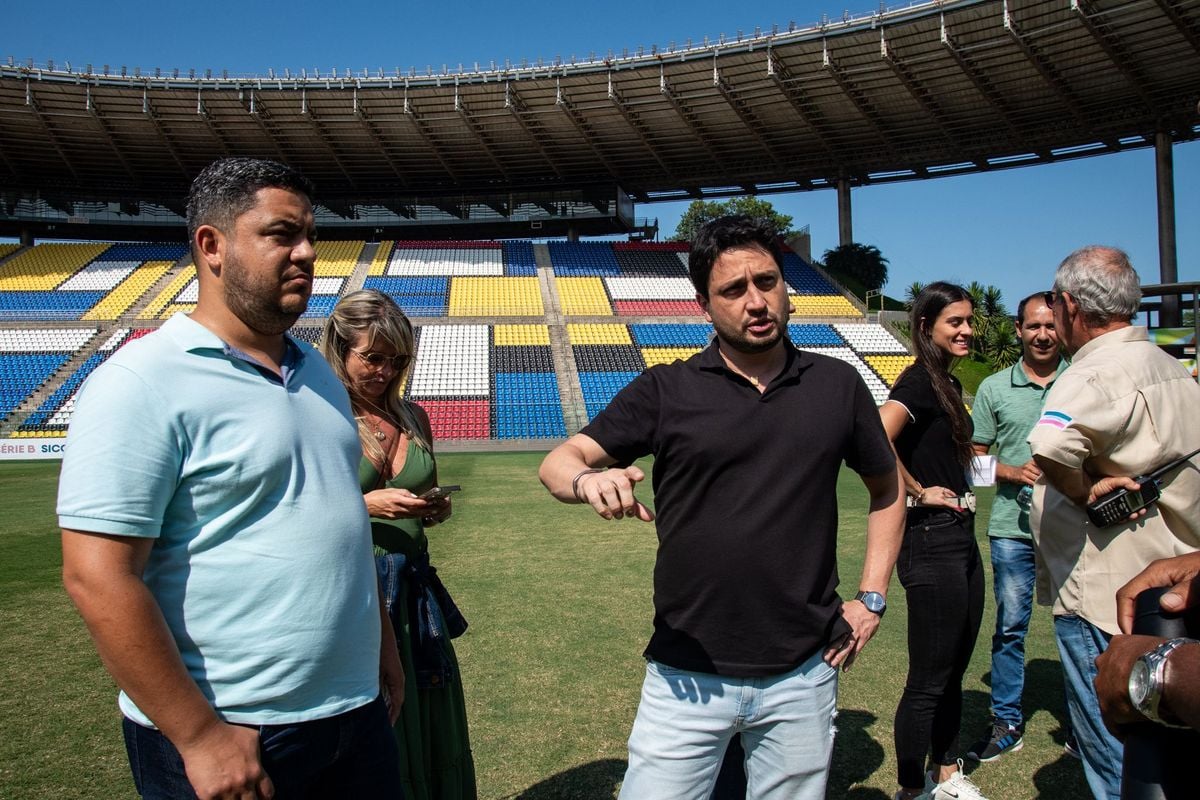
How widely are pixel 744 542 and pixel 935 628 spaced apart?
4.92 ft

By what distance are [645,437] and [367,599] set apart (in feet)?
2.77

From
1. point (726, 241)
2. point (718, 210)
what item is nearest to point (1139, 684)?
point (726, 241)

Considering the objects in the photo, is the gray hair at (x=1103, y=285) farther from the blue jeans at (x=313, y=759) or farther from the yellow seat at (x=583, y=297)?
the yellow seat at (x=583, y=297)

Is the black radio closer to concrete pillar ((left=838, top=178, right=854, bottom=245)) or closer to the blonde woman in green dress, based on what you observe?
the blonde woman in green dress

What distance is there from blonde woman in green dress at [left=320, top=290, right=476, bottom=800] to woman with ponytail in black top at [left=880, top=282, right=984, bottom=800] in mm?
1755

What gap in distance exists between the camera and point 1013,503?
3.92 meters

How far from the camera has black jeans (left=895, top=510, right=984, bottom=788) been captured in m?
3.03

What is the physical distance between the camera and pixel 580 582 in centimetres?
678

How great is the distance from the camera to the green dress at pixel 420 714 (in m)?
2.52

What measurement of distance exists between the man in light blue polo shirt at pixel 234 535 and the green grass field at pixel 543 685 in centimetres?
184

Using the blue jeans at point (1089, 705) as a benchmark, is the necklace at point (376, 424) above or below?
above

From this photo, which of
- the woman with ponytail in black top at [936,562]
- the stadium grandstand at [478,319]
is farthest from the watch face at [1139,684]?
the stadium grandstand at [478,319]

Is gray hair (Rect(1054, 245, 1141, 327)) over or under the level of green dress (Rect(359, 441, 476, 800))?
Result: over

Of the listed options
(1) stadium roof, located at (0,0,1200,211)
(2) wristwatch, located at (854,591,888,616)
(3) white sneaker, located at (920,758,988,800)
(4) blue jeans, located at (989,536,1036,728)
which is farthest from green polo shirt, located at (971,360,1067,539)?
(1) stadium roof, located at (0,0,1200,211)
